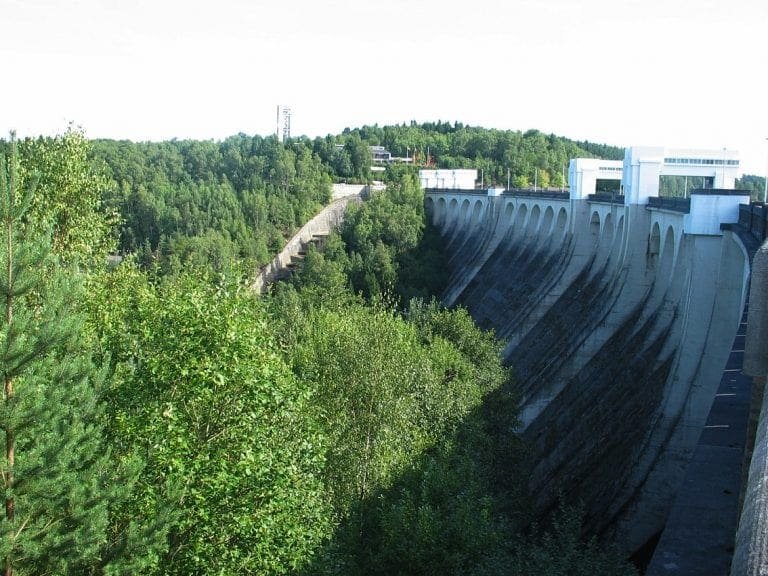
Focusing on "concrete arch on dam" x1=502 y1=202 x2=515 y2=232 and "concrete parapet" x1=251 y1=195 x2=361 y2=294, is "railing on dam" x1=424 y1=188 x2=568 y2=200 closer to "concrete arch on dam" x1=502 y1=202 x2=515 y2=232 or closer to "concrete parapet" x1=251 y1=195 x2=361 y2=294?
"concrete arch on dam" x1=502 y1=202 x2=515 y2=232

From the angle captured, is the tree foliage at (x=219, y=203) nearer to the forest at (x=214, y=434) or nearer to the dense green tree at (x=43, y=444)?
the forest at (x=214, y=434)

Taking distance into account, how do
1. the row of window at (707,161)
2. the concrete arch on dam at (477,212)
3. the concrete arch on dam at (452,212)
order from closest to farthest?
the row of window at (707,161), the concrete arch on dam at (477,212), the concrete arch on dam at (452,212)

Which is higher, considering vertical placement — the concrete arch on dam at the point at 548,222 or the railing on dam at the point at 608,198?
the railing on dam at the point at 608,198

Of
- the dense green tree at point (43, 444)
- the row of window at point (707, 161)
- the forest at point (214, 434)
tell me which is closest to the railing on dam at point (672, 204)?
the row of window at point (707, 161)

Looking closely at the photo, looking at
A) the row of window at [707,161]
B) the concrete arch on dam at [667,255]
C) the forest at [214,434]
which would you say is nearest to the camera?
the forest at [214,434]

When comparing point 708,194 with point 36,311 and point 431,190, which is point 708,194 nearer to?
point 36,311

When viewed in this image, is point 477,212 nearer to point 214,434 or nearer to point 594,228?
point 594,228

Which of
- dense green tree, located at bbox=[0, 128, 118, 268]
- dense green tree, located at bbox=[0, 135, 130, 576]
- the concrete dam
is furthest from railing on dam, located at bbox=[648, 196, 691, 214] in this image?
dense green tree, located at bbox=[0, 135, 130, 576]
